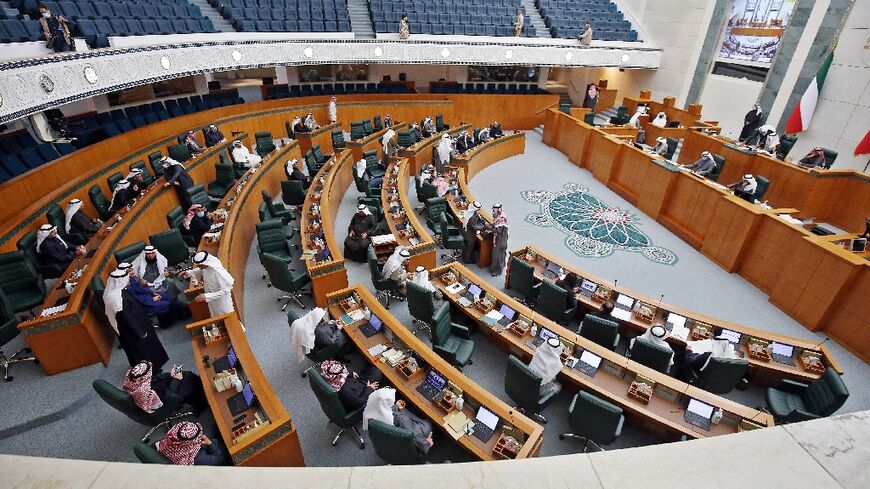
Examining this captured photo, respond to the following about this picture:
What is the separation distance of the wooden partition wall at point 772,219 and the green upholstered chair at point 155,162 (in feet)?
44.8

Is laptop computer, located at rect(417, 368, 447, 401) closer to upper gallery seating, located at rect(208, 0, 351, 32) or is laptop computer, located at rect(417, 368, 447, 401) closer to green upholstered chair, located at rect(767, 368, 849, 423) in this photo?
green upholstered chair, located at rect(767, 368, 849, 423)

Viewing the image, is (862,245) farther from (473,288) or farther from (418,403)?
(418,403)

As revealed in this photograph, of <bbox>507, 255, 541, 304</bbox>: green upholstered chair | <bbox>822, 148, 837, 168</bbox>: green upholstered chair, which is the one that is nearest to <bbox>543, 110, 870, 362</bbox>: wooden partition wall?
<bbox>822, 148, 837, 168</bbox>: green upholstered chair

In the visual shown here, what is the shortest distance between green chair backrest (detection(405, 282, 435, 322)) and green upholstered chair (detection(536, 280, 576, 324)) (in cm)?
191

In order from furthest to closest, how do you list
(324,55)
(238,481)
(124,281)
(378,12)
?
(378,12)
(324,55)
(124,281)
(238,481)

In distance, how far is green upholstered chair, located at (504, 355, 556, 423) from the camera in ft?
16.9

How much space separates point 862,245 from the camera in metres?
7.77

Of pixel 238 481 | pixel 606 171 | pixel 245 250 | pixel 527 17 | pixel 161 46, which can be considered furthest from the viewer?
pixel 527 17

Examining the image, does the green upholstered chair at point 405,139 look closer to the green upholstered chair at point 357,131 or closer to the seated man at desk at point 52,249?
the green upholstered chair at point 357,131

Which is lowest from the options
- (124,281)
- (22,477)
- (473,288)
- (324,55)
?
(473,288)

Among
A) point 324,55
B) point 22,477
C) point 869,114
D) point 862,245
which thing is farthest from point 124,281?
point 869,114

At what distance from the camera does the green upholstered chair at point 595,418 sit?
474 centimetres

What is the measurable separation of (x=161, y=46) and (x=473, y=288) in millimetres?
12101

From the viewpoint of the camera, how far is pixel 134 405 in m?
4.82
